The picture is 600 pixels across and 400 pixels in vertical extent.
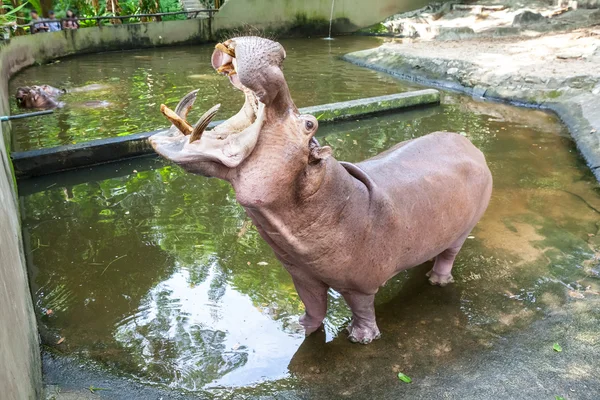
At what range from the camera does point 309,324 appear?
3.42 m

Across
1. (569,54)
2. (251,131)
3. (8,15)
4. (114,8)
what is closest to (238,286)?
(251,131)

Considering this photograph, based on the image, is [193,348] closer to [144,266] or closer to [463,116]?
[144,266]

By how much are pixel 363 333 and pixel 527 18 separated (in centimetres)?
1445

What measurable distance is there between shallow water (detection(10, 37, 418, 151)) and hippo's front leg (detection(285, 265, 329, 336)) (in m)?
5.00

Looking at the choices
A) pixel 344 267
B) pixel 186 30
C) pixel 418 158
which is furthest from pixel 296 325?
pixel 186 30

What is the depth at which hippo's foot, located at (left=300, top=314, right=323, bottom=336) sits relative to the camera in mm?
3395

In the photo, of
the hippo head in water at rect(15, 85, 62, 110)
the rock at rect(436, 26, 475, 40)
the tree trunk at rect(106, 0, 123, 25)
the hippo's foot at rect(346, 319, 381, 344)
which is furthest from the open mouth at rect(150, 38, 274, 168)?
the tree trunk at rect(106, 0, 123, 25)

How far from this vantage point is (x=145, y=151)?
21.8ft

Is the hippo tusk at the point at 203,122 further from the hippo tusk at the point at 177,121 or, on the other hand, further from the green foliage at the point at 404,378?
the green foliage at the point at 404,378

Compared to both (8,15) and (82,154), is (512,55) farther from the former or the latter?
(8,15)

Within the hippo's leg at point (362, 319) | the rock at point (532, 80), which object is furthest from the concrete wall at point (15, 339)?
the rock at point (532, 80)

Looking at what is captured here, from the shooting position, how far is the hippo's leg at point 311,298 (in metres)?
3.03

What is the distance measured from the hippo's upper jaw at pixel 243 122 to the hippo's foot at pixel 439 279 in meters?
2.21

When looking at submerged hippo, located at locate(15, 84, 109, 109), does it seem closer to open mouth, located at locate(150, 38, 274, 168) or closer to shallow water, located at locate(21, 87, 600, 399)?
shallow water, located at locate(21, 87, 600, 399)
